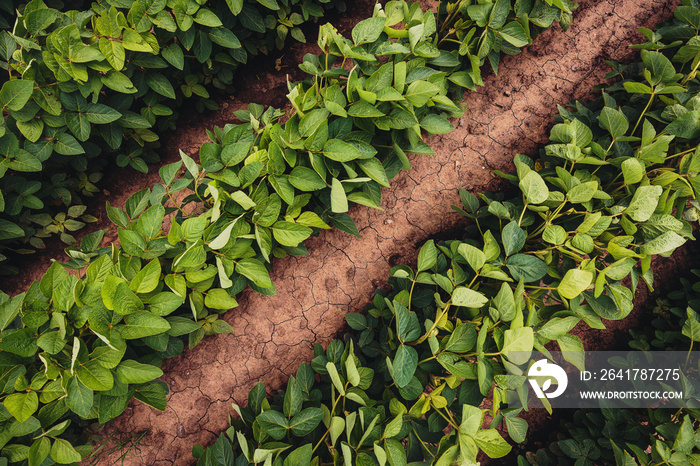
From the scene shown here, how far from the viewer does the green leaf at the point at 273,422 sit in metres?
1.47

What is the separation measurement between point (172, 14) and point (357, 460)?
93.6 inches

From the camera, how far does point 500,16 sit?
1.75m

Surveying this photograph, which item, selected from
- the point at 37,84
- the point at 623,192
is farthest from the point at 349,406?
the point at 37,84

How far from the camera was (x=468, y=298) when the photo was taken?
4.70ft

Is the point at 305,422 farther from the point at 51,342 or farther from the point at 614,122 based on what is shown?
the point at 614,122

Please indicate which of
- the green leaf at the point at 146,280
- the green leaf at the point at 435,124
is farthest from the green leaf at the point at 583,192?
the green leaf at the point at 146,280

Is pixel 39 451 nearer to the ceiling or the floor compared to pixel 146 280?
nearer to the floor

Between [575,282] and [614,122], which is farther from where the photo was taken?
[614,122]

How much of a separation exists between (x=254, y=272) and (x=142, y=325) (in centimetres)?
45

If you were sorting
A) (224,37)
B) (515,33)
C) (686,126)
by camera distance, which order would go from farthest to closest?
(224,37) < (515,33) < (686,126)

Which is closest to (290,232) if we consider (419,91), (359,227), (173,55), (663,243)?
(419,91)

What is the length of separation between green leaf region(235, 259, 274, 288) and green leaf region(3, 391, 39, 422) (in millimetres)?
863

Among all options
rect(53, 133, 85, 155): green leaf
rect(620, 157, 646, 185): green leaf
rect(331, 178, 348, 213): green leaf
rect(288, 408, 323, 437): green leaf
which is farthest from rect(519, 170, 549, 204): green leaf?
rect(53, 133, 85, 155): green leaf

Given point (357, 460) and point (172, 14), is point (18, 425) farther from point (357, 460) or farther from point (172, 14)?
point (172, 14)
